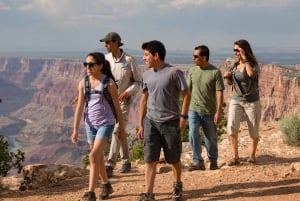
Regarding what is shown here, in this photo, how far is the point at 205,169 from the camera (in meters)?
7.66

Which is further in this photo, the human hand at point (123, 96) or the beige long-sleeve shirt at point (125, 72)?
the beige long-sleeve shirt at point (125, 72)

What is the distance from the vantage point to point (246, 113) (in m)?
7.34

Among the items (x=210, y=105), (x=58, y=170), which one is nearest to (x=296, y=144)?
(x=210, y=105)

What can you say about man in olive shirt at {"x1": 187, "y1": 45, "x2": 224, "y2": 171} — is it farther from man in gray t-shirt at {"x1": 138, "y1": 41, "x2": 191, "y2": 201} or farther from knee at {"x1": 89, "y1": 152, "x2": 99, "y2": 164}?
knee at {"x1": 89, "y1": 152, "x2": 99, "y2": 164}

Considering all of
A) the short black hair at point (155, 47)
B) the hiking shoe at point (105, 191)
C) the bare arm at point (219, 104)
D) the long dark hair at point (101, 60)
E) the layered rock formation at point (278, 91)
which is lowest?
the layered rock formation at point (278, 91)

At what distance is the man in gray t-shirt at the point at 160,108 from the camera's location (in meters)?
5.22

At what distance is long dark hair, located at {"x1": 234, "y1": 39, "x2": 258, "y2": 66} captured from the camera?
22.8 ft

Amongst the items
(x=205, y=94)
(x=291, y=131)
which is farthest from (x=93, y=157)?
(x=291, y=131)

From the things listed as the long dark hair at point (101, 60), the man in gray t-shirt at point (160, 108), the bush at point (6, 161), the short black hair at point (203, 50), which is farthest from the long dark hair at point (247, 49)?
the bush at point (6, 161)

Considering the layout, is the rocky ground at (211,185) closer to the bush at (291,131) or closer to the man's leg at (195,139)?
the man's leg at (195,139)

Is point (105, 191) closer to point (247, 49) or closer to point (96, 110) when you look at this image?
point (96, 110)

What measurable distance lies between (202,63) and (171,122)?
6.13 feet

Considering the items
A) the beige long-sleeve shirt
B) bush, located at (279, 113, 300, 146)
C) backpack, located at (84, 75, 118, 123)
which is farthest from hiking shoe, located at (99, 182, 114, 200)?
bush, located at (279, 113, 300, 146)

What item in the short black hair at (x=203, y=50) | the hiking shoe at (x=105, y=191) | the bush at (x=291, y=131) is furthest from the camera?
the bush at (x=291, y=131)
